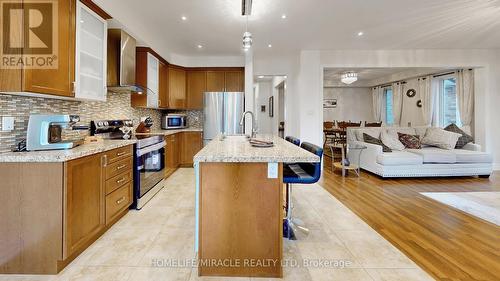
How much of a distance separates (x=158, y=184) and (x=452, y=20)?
17.1ft

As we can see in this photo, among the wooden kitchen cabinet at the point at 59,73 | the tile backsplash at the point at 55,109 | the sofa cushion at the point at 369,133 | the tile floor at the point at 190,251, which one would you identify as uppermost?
the wooden kitchen cabinet at the point at 59,73

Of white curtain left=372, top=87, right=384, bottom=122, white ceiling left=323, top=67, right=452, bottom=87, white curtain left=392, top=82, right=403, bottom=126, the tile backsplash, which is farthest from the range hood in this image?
white curtain left=372, top=87, right=384, bottom=122

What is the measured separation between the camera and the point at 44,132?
207 centimetres

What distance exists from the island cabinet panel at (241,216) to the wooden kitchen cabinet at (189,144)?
164 inches

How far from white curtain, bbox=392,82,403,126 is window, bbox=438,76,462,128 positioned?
1.27 m

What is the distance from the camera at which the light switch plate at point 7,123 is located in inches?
80.4

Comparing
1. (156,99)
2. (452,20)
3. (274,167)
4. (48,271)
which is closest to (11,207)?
(48,271)

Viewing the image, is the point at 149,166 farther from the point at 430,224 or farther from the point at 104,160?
the point at 430,224

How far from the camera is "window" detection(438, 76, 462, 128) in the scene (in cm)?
677

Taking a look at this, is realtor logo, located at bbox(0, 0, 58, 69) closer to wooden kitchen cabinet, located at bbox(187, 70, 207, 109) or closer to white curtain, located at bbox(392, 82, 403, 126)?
wooden kitchen cabinet, located at bbox(187, 70, 207, 109)

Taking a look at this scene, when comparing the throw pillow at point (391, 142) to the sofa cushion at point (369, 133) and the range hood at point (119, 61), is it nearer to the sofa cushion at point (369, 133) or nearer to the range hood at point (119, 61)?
the sofa cushion at point (369, 133)

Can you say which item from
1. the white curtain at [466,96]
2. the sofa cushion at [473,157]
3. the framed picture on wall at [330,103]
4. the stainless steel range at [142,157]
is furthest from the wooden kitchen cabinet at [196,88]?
the white curtain at [466,96]

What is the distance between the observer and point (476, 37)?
16.2ft

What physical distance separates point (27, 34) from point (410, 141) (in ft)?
20.8
